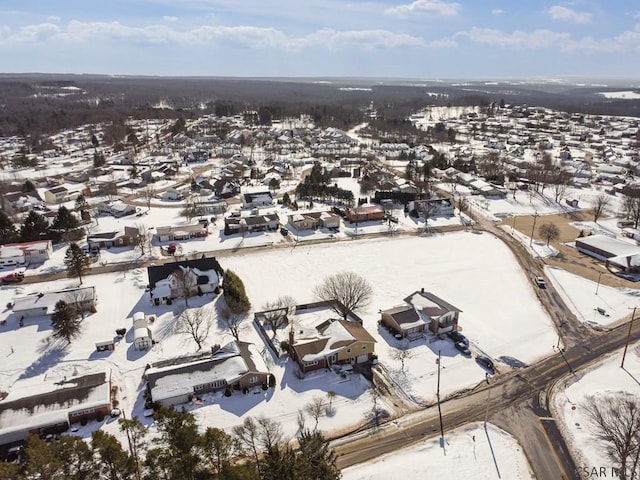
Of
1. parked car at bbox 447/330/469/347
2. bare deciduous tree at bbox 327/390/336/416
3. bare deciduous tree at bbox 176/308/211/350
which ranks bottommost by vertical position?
bare deciduous tree at bbox 327/390/336/416

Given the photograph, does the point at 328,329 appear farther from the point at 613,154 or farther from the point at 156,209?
the point at 613,154

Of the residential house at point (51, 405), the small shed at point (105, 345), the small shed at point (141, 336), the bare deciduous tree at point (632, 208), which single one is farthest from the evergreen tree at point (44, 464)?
the bare deciduous tree at point (632, 208)

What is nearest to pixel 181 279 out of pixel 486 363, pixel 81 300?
pixel 81 300

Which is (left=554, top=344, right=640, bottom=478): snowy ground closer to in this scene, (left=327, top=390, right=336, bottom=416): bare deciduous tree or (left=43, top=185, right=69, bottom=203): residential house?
(left=327, top=390, right=336, bottom=416): bare deciduous tree

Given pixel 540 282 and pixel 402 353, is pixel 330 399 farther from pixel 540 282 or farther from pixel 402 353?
pixel 540 282

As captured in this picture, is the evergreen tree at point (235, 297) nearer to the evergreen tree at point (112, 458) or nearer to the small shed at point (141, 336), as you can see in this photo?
the small shed at point (141, 336)

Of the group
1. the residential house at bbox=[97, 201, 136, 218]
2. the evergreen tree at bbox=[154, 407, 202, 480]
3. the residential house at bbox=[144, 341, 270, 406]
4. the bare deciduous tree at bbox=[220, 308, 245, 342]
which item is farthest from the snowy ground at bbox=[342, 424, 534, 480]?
the residential house at bbox=[97, 201, 136, 218]
